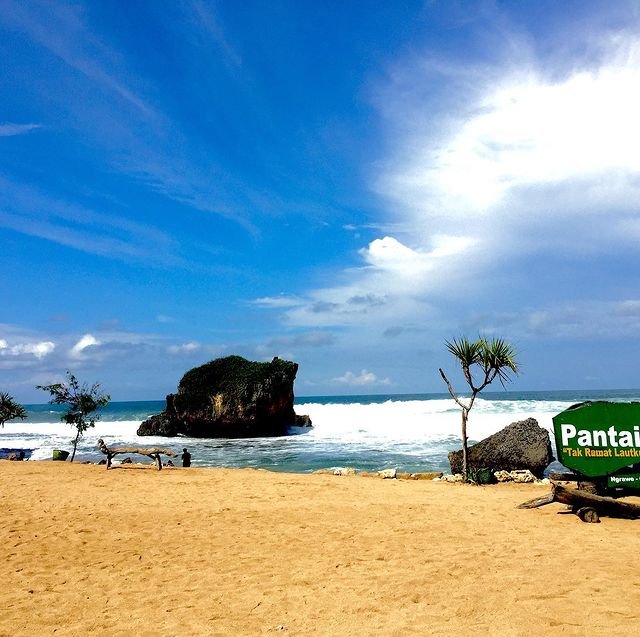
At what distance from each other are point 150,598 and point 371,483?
→ 10.6 meters

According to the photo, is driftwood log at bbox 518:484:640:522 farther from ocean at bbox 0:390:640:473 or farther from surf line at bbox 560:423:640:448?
ocean at bbox 0:390:640:473

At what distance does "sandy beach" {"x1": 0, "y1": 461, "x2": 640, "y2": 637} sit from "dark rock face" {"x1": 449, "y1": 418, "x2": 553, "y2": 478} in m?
6.02

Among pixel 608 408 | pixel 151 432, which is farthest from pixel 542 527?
pixel 151 432

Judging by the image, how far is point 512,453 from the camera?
20078 millimetres

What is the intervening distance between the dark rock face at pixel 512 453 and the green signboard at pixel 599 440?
341 inches

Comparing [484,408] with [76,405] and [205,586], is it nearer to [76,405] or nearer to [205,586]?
[76,405]

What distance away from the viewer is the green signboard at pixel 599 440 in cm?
1148

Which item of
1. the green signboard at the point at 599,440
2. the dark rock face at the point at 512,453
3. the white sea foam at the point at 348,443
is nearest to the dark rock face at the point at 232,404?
the white sea foam at the point at 348,443

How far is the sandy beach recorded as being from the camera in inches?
241

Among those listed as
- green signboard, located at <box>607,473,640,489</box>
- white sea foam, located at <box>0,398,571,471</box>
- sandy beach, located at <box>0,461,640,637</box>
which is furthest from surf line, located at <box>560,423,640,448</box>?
white sea foam, located at <box>0,398,571,471</box>

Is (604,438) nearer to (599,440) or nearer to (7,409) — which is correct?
(599,440)

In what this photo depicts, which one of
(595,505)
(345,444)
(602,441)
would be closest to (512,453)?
(602,441)

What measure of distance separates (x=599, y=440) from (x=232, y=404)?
36706mm

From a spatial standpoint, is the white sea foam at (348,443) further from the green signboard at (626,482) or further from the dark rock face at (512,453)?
the green signboard at (626,482)
